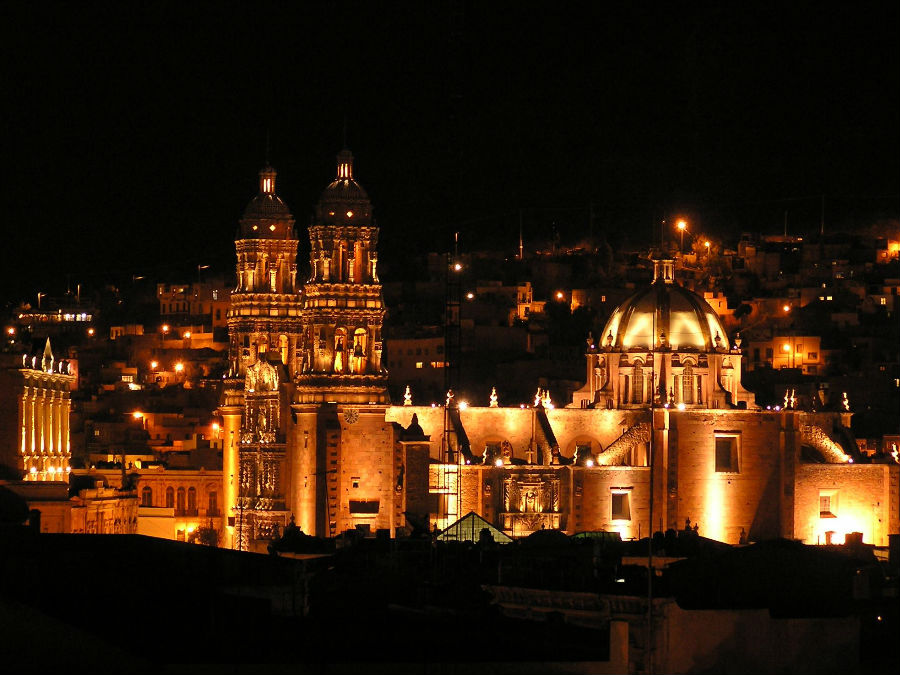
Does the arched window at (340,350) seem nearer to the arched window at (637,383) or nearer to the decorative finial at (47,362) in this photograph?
the arched window at (637,383)

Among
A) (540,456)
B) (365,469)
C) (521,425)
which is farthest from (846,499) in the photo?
(365,469)

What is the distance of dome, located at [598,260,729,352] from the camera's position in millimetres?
110375

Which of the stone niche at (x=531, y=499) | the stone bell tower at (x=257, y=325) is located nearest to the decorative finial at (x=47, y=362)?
the stone bell tower at (x=257, y=325)

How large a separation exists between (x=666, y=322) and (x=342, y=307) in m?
12.9

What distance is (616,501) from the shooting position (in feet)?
346

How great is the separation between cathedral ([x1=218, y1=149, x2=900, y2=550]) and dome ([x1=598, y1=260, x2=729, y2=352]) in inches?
3.0

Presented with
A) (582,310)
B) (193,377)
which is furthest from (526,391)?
(193,377)

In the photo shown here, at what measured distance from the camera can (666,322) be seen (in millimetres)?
110438

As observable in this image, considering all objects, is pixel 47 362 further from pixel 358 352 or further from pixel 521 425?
pixel 521 425

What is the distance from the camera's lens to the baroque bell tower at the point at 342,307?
348ft

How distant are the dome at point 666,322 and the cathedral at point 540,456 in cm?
8

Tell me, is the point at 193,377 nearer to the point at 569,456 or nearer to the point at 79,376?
the point at 79,376

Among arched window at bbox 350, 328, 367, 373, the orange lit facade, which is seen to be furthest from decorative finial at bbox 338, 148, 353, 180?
the orange lit facade

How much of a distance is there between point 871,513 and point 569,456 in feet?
41.6
